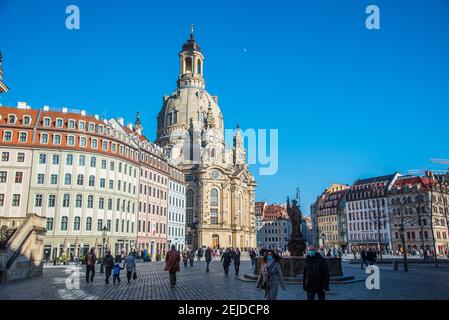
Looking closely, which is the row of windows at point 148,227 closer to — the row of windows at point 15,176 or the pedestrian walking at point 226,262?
the row of windows at point 15,176

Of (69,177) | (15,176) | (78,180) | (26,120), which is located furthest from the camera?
(78,180)

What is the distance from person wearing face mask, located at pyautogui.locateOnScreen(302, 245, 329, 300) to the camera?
10492mm

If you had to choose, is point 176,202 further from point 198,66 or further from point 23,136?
point 198,66

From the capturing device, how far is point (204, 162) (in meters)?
107

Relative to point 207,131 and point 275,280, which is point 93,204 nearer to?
point 275,280

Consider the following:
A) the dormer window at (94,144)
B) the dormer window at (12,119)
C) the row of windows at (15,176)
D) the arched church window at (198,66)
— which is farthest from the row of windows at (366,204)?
the dormer window at (12,119)

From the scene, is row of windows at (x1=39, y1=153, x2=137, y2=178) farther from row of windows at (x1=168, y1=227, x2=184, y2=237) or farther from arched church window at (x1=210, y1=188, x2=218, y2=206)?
arched church window at (x1=210, y1=188, x2=218, y2=206)

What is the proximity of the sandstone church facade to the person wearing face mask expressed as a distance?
8968cm

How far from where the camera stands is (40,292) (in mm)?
16875

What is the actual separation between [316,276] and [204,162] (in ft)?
318

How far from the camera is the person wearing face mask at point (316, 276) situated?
1049 centimetres

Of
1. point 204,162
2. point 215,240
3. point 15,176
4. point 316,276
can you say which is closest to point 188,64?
point 204,162

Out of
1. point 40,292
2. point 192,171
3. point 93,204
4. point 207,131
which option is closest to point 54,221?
point 93,204
